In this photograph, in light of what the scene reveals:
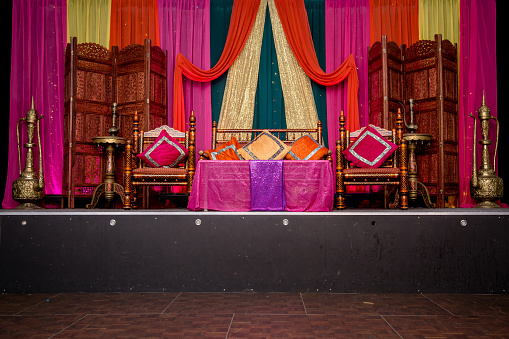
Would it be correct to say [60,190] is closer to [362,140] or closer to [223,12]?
[223,12]

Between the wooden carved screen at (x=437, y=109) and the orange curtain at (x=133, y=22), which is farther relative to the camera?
the orange curtain at (x=133, y=22)

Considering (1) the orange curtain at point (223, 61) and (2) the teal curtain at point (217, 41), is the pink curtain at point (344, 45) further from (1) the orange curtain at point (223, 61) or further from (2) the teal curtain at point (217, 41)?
(2) the teal curtain at point (217, 41)

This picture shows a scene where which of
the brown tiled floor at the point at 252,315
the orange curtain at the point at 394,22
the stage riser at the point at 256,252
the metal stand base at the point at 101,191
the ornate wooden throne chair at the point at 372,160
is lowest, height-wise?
the brown tiled floor at the point at 252,315

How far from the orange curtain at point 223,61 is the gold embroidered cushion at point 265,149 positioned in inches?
53.5

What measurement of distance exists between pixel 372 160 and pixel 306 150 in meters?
0.71

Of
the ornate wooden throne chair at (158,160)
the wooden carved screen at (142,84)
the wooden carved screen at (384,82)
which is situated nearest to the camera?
the ornate wooden throne chair at (158,160)

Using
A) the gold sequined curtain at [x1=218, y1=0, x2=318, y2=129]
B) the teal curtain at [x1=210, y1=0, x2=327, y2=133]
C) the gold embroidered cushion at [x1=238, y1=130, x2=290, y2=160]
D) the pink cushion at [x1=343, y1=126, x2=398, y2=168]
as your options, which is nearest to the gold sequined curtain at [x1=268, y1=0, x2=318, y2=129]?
the gold sequined curtain at [x1=218, y1=0, x2=318, y2=129]

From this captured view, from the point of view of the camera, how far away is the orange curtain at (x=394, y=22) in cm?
520

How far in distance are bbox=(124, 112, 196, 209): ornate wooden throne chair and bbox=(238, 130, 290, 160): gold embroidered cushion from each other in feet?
1.89

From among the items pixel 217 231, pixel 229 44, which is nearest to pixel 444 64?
pixel 229 44

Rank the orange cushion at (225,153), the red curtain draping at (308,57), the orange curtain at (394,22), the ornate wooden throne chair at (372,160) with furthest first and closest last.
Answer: the orange curtain at (394,22) → the red curtain draping at (308,57) → the orange cushion at (225,153) → the ornate wooden throne chair at (372,160)

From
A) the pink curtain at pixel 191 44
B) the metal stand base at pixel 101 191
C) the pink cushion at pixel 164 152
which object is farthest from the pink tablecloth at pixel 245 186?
the pink curtain at pixel 191 44

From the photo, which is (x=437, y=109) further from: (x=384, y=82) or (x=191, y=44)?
(x=191, y=44)

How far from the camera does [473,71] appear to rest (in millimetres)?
4965
